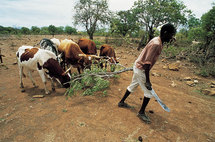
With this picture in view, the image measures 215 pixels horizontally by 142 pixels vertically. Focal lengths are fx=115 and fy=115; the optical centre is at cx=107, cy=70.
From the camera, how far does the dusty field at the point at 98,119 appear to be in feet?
8.05

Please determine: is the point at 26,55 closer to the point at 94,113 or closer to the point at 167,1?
the point at 94,113

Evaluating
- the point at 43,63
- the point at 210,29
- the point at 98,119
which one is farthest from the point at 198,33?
the point at 43,63

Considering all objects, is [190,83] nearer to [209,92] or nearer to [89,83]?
[209,92]

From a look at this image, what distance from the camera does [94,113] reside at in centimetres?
314

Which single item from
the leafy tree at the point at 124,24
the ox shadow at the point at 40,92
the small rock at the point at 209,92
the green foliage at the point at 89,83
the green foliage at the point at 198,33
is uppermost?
the leafy tree at the point at 124,24

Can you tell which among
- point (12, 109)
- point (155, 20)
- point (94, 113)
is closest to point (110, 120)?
point (94, 113)

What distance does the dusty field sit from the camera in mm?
2455

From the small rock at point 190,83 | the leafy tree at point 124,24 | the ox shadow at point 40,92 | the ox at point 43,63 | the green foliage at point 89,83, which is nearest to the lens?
the green foliage at point 89,83

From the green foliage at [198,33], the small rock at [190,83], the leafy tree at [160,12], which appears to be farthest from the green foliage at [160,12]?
the small rock at [190,83]

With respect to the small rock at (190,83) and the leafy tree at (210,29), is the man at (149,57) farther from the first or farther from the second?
the leafy tree at (210,29)

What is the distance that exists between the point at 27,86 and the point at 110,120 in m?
4.06

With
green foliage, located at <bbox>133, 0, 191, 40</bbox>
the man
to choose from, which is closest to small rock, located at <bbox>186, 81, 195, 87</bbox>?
the man

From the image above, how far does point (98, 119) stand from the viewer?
9.55 ft

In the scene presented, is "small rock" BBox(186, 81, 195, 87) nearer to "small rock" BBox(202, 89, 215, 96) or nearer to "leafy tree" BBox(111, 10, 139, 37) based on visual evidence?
"small rock" BBox(202, 89, 215, 96)
